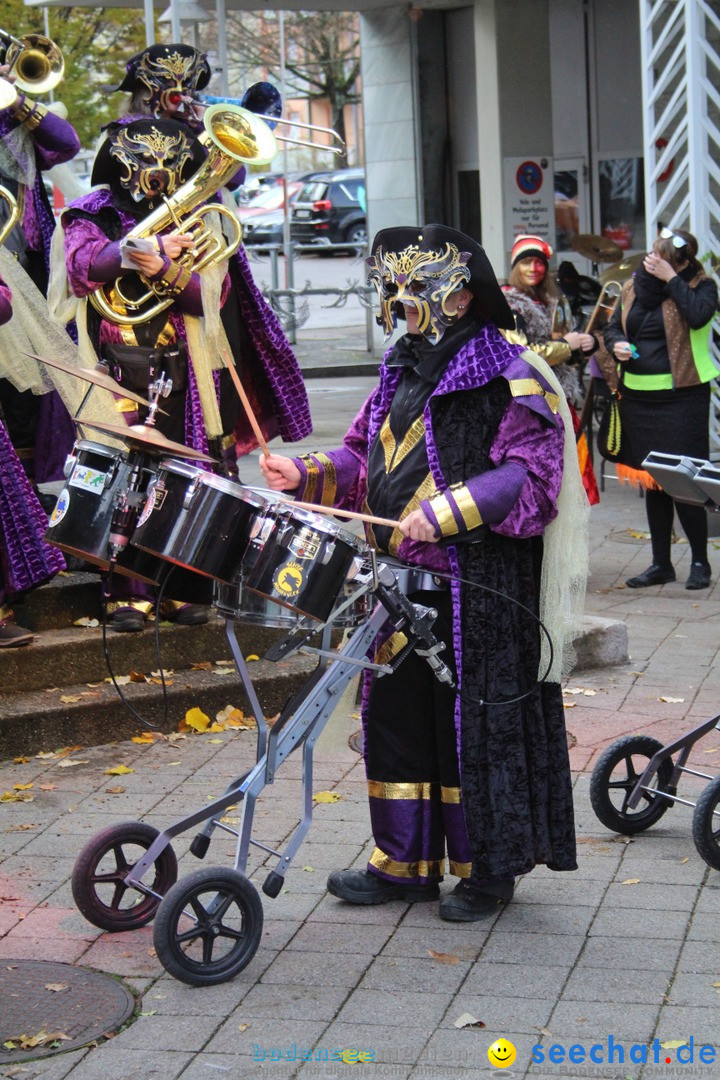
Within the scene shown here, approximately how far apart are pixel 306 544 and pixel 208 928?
102cm

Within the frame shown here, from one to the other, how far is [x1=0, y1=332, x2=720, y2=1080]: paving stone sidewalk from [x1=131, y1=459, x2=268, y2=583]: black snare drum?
2.71 feet

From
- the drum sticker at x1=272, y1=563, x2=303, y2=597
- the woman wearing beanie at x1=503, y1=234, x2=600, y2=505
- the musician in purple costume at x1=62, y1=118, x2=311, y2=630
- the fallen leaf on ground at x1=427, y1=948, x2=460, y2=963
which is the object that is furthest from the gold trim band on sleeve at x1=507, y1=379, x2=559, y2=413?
the woman wearing beanie at x1=503, y1=234, x2=600, y2=505

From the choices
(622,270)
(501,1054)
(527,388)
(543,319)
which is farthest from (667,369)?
(501,1054)

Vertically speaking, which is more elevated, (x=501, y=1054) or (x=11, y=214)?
(x=11, y=214)

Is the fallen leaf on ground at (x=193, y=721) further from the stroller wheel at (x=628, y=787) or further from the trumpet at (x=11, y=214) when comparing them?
the trumpet at (x=11, y=214)

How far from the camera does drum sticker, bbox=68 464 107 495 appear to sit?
163 inches

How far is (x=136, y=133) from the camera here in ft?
18.9

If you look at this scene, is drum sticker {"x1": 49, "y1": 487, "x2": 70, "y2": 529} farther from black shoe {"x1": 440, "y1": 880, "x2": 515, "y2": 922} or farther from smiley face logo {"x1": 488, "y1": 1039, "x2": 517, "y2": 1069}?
smiley face logo {"x1": 488, "y1": 1039, "x2": 517, "y2": 1069}

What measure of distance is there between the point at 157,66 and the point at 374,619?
2816 millimetres

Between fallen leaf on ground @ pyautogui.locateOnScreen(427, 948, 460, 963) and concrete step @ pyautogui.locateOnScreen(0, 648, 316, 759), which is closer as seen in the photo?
fallen leaf on ground @ pyautogui.locateOnScreen(427, 948, 460, 963)

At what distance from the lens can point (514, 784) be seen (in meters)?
4.19

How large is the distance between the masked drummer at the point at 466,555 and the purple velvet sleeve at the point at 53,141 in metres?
2.48

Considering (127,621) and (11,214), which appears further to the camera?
(127,621)

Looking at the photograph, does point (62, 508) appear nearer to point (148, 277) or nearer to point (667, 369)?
point (148, 277)
